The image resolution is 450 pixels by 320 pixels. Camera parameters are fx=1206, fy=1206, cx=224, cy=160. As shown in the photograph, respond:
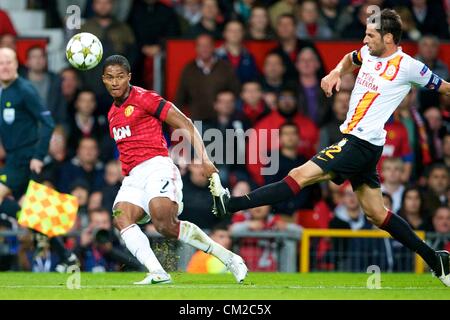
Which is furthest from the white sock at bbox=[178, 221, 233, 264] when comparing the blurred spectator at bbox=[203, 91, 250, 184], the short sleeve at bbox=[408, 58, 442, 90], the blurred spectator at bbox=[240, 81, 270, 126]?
the blurred spectator at bbox=[240, 81, 270, 126]

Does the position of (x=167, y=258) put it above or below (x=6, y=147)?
below

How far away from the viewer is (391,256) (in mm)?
15523

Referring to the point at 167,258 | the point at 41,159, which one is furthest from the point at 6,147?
the point at 167,258

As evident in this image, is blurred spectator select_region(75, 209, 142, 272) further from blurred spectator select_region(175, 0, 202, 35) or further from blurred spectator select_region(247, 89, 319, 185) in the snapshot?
blurred spectator select_region(175, 0, 202, 35)

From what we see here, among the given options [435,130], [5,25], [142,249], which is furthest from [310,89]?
[142,249]

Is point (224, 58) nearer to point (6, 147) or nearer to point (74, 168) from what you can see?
point (74, 168)

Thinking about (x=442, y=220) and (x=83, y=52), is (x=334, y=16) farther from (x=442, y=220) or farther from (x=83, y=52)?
(x=83, y=52)

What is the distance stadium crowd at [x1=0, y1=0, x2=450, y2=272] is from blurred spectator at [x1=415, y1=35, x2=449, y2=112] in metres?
0.02

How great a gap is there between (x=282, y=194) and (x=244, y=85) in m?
6.47

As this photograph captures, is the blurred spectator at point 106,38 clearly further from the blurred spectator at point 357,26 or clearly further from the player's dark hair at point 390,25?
the player's dark hair at point 390,25

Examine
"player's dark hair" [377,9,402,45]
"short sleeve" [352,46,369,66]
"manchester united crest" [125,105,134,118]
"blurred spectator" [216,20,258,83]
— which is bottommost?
"manchester united crest" [125,105,134,118]

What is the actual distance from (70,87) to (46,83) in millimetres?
412

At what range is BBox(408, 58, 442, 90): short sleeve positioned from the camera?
11.3 metres

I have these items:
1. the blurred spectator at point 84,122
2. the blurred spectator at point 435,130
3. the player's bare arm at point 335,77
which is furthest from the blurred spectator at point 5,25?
the player's bare arm at point 335,77
